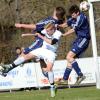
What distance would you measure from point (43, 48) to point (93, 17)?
4.53m

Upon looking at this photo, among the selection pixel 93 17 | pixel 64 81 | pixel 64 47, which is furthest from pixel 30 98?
pixel 64 47

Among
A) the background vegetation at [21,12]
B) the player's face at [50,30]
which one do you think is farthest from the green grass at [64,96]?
the background vegetation at [21,12]

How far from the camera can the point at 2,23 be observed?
42094mm

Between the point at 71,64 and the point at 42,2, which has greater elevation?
the point at 42,2

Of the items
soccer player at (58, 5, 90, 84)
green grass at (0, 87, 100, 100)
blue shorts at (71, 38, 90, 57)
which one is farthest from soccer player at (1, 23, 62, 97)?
blue shorts at (71, 38, 90, 57)

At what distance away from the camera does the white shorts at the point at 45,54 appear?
13.4m

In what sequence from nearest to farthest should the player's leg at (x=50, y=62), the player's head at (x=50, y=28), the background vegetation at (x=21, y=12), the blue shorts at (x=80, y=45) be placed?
the player's leg at (x=50, y=62) < the player's head at (x=50, y=28) < the blue shorts at (x=80, y=45) < the background vegetation at (x=21, y=12)

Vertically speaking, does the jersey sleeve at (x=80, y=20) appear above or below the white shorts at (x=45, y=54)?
above

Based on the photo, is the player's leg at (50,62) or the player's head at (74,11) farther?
the player's head at (74,11)

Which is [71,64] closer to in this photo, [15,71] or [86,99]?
[86,99]

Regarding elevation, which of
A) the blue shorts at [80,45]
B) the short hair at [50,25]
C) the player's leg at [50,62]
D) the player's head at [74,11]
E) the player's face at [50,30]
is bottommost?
the player's leg at [50,62]

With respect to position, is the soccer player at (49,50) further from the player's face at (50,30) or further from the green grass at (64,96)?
the green grass at (64,96)

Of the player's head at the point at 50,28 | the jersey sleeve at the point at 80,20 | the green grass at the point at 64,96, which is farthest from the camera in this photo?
the jersey sleeve at the point at 80,20

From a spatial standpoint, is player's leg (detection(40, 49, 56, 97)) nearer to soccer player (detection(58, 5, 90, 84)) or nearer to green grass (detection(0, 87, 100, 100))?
green grass (detection(0, 87, 100, 100))
